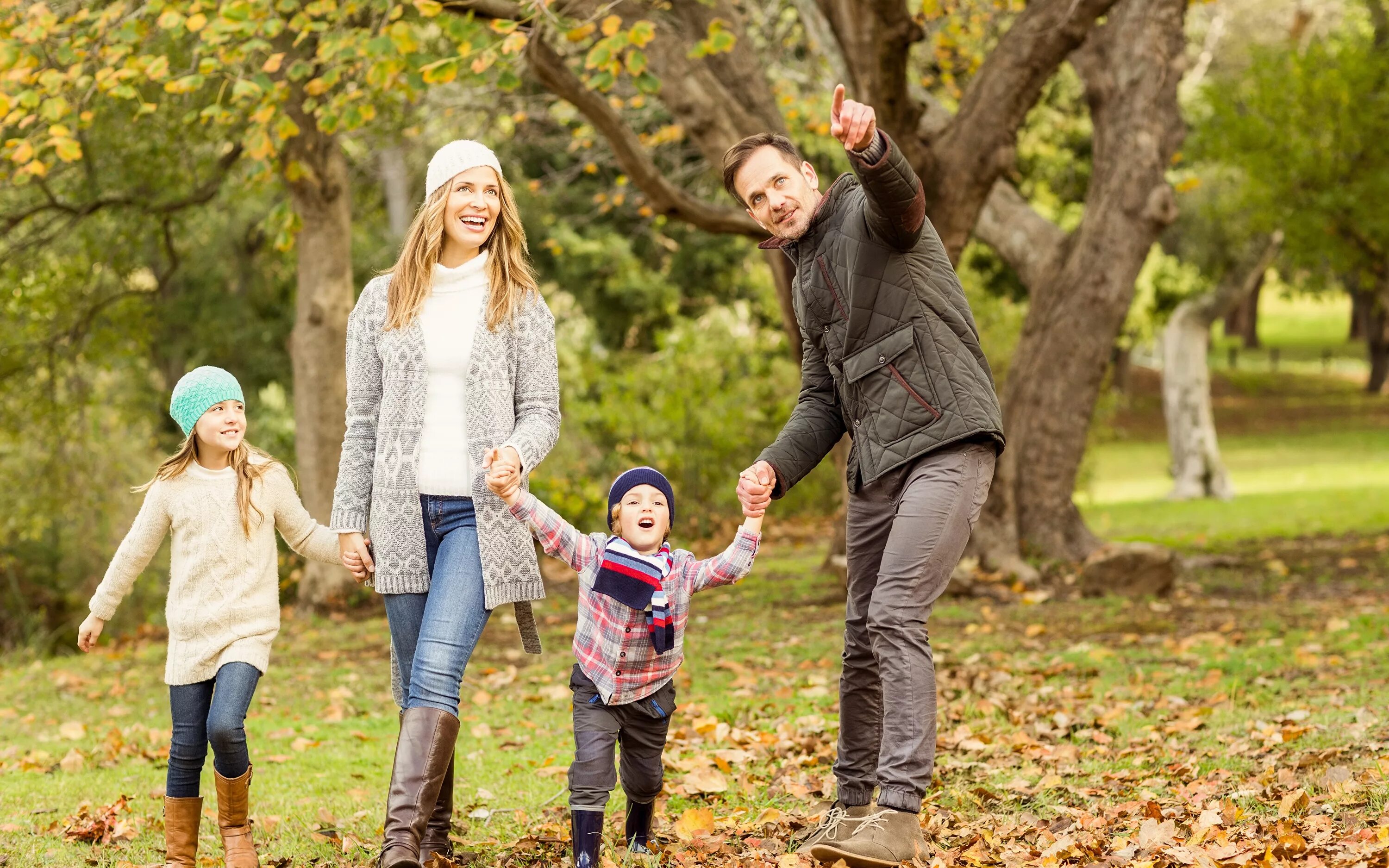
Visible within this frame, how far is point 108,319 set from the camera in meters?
13.4

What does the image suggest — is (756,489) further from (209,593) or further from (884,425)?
(209,593)

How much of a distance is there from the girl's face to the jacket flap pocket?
184 centimetres

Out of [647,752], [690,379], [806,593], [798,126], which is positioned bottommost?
[806,593]

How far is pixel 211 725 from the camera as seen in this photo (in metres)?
4.04

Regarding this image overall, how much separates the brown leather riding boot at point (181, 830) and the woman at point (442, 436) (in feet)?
2.38

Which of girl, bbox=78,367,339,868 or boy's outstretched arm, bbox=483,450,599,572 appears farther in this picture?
girl, bbox=78,367,339,868

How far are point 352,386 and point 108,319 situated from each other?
34.3 feet

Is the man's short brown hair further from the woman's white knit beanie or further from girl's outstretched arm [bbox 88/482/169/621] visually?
girl's outstretched arm [bbox 88/482/169/621]

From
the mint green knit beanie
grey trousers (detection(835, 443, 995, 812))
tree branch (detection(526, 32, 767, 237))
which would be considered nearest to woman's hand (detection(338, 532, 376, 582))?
the mint green knit beanie

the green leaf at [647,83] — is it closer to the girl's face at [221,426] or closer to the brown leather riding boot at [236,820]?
the girl's face at [221,426]

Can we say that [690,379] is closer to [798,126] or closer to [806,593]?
[798,126]

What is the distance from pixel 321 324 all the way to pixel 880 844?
28.5 feet

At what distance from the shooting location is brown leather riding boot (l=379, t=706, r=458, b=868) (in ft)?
12.3

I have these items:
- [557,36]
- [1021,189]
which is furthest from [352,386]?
[1021,189]
